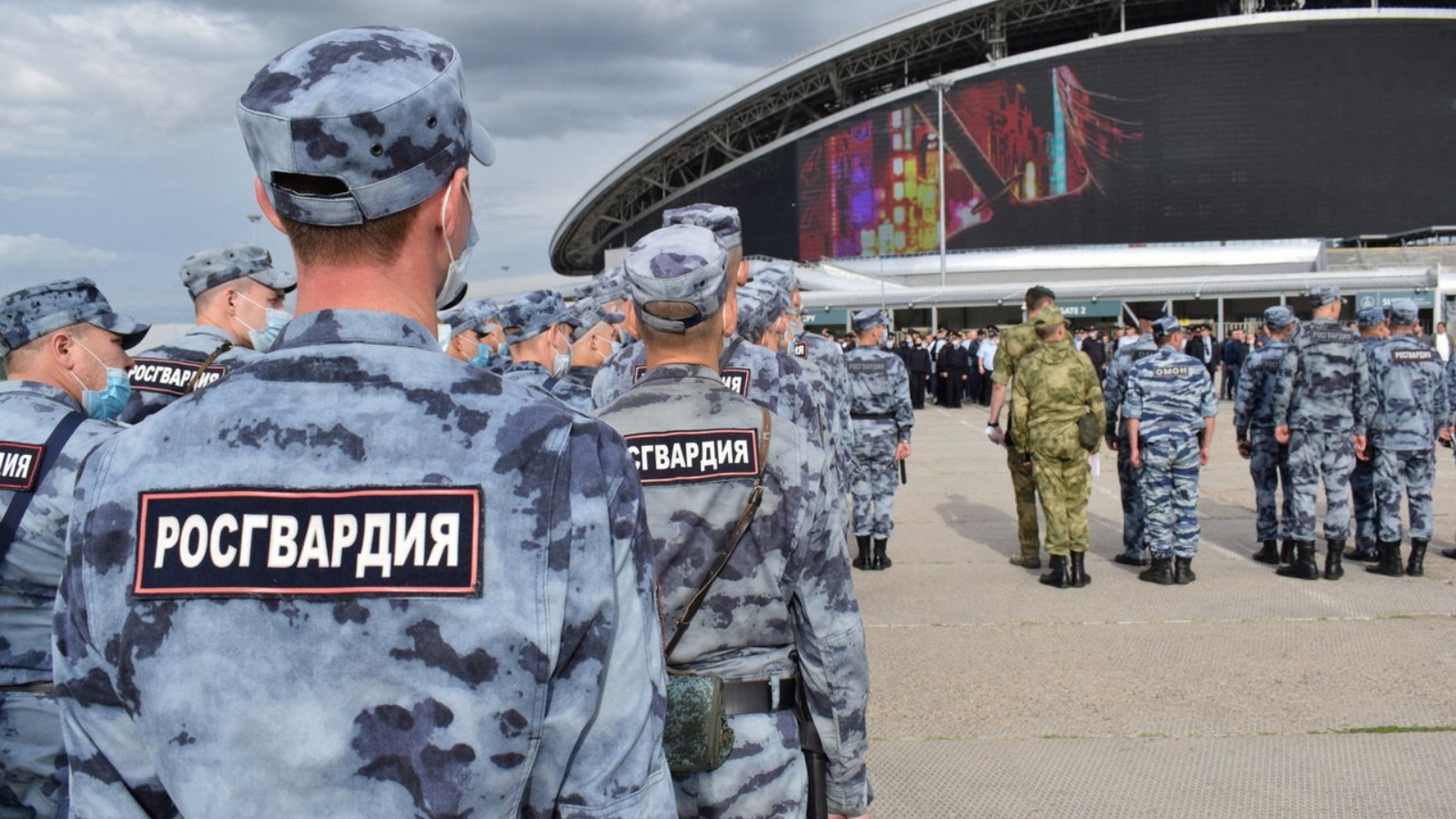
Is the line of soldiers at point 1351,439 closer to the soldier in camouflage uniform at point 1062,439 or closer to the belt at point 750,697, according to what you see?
the soldier in camouflage uniform at point 1062,439

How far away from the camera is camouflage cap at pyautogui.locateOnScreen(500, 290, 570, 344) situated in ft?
16.6

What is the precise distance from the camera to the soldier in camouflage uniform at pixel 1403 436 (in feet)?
22.2

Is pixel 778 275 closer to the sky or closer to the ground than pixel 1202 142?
closer to the ground

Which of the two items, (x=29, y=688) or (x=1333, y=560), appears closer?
(x=29, y=688)

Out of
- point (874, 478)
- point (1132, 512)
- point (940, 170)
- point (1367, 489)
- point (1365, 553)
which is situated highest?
point (940, 170)

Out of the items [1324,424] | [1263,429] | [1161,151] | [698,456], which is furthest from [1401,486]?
[1161,151]

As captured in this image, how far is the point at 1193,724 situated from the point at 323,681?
4.09m

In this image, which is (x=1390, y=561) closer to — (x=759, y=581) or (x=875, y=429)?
(x=875, y=429)

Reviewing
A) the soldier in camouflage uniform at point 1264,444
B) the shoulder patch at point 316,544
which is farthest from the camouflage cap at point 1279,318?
the shoulder patch at point 316,544

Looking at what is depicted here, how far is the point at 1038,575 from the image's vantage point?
22.8 ft

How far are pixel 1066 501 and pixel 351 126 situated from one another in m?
6.09

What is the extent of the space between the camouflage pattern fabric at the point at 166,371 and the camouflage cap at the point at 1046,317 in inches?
180

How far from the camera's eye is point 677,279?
2.22 m

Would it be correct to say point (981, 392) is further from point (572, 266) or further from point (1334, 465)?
point (572, 266)
